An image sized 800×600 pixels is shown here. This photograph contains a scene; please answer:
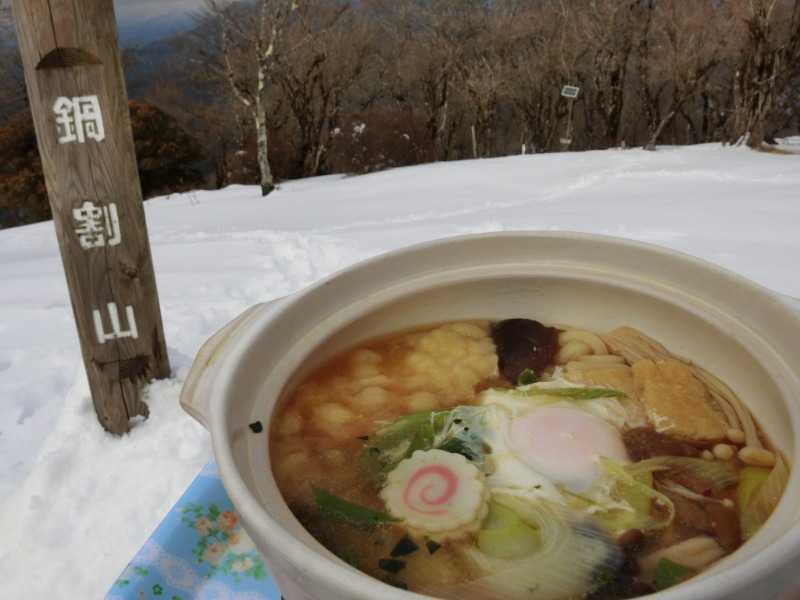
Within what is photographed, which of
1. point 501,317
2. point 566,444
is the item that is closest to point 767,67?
point 501,317

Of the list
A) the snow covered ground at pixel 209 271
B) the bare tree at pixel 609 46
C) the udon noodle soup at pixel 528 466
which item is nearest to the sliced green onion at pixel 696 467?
the udon noodle soup at pixel 528 466

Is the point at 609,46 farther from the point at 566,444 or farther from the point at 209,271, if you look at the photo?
the point at 566,444

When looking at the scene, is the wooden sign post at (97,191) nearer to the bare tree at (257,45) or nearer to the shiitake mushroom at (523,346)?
the shiitake mushroom at (523,346)

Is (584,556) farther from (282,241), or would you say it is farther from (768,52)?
(768,52)

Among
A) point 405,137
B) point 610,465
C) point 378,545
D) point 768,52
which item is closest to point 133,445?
point 378,545

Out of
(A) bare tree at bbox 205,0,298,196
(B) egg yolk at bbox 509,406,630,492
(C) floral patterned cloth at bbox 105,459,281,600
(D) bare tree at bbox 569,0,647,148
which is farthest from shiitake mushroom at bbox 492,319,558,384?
(D) bare tree at bbox 569,0,647,148

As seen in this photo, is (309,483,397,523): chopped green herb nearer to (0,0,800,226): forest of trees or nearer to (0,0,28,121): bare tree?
(0,0,800,226): forest of trees
